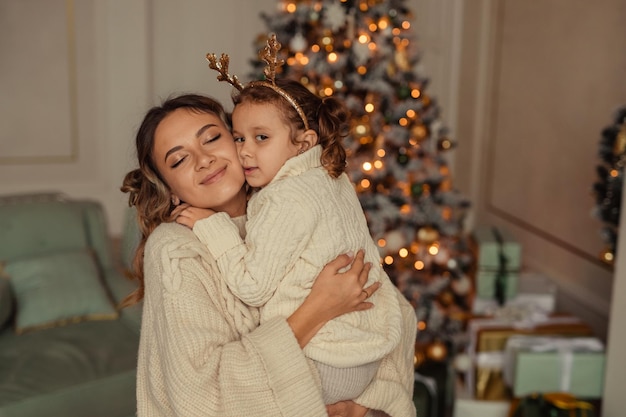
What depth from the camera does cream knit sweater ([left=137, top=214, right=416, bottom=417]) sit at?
1.33 m

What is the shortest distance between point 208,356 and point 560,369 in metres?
2.21

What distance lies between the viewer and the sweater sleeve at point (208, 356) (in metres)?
1.33

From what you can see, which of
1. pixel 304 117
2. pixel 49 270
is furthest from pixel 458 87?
pixel 304 117

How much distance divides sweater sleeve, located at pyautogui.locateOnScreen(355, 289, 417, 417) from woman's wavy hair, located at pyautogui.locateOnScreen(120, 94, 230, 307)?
605 millimetres

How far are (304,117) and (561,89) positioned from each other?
2856mm

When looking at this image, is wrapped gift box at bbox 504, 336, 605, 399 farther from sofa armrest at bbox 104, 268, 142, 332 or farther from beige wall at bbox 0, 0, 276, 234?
beige wall at bbox 0, 0, 276, 234

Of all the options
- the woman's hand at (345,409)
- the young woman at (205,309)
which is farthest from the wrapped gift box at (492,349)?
the woman's hand at (345,409)

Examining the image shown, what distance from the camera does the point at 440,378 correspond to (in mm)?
3768

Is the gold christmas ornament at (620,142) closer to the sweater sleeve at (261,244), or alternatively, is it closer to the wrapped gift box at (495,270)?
the wrapped gift box at (495,270)

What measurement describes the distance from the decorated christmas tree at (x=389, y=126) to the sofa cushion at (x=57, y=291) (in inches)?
56.3

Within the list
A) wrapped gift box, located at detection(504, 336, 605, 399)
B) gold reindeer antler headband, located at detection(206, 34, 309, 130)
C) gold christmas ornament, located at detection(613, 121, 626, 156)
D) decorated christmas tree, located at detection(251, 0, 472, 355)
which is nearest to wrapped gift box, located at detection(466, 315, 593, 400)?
wrapped gift box, located at detection(504, 336, 605, 399)

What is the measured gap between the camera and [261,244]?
4.75 ft

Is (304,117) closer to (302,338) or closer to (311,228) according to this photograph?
(311,228)

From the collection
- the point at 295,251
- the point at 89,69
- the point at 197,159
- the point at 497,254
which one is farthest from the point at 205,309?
the point at 89,69
